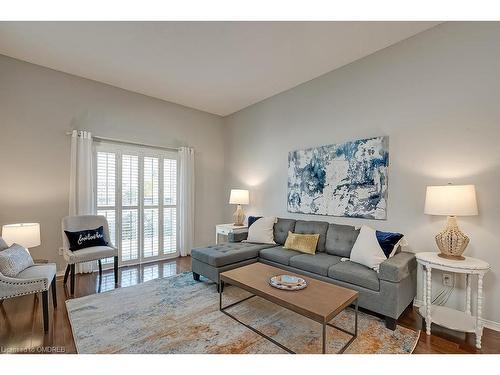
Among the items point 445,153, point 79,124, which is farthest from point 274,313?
point 79,124

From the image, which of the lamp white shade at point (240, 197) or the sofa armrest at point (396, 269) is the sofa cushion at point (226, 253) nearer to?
the lamp white shade at point (240, 197)

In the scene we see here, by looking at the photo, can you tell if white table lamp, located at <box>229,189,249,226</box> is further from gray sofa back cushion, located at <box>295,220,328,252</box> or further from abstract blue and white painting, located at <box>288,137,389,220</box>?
gray sofa back cushion, located at <box>295,220,328,252</box>

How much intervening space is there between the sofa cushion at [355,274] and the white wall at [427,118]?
741 mm

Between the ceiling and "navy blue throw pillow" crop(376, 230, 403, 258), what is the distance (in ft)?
7.32

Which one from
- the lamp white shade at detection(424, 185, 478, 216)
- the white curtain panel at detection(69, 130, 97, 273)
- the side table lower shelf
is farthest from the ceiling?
the side table lower shelf

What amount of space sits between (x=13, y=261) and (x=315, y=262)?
117 inches

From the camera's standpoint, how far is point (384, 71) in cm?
288

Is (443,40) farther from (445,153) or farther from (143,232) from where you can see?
(143,232)

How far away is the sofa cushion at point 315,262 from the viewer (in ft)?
8.57

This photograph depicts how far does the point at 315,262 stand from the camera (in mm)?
2711

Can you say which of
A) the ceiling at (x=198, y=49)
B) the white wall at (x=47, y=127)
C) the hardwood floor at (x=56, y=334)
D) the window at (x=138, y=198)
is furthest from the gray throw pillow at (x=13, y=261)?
the ceiling at (x=198, y=49)

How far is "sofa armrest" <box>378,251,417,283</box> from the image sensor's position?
2.11m
